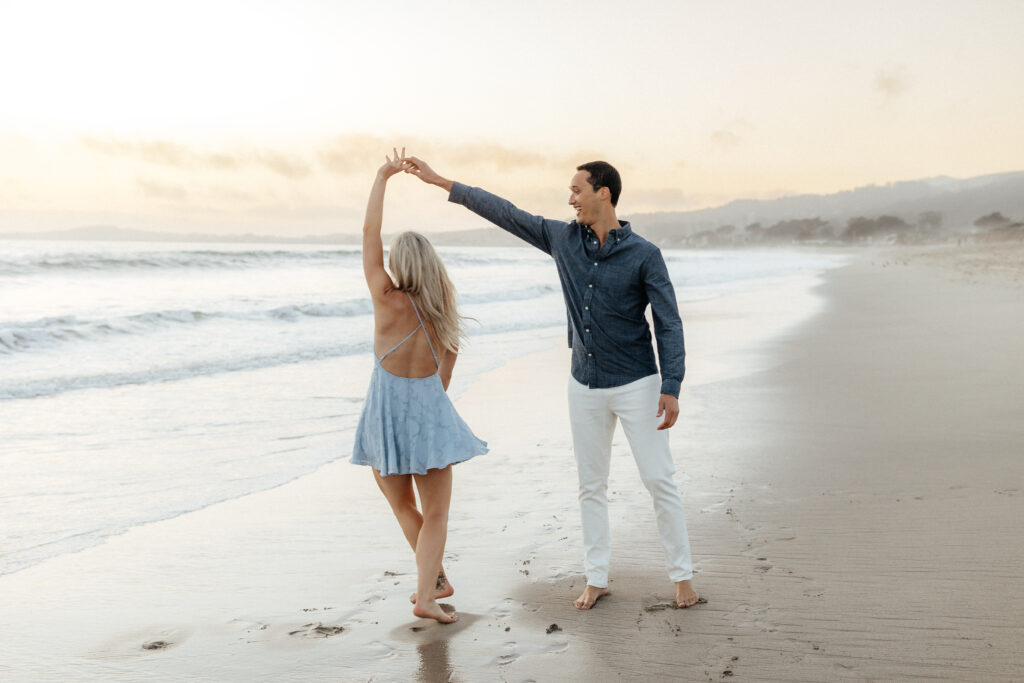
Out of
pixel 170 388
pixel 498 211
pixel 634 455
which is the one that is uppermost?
pixel 498 211

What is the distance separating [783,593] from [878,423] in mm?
3940

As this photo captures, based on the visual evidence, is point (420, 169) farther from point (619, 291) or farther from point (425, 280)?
point (619, 291)

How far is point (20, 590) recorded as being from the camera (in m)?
4.08

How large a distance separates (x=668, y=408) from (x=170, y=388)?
8.55 meters

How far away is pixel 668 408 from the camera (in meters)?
3.49

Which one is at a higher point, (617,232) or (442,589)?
(617,232)

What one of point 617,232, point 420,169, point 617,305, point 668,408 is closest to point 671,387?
point 668,408

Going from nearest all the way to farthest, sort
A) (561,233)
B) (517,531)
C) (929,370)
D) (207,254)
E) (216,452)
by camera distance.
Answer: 1. (561,233)
2. (517,531)
3. (216,452)
4. (929,370)
5. (207,254)

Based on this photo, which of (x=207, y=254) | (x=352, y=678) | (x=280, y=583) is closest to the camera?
(x=352, y=678)

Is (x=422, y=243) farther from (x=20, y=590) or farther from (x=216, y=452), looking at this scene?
(x=216, y=452)

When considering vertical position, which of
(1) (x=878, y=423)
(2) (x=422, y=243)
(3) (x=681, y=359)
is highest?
(2) (x=422, y=243)

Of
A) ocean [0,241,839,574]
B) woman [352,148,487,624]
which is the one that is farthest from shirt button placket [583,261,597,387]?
ocean [0,241,839,574]

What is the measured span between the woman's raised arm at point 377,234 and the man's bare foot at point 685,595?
1.90 meters

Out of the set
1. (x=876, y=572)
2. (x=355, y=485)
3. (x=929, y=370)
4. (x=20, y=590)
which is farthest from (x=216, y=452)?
(x=929, y=370)
